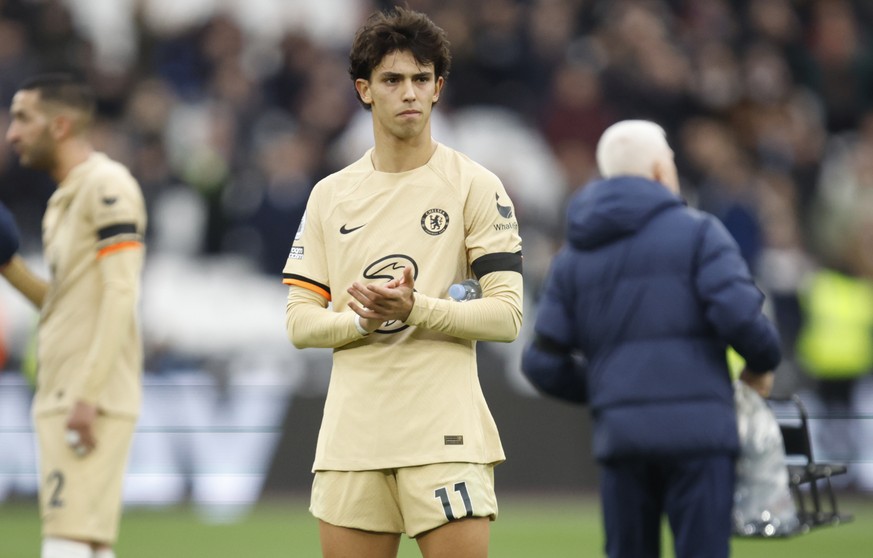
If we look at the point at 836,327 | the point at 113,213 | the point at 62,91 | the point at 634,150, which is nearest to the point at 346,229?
the point at 634,150

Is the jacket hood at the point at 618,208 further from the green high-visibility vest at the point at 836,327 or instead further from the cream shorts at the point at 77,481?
the green high-visibility vest at the point at 836,327

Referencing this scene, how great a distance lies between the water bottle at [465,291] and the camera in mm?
4758

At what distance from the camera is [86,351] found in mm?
5828

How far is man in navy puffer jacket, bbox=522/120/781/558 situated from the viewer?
16.4 ft

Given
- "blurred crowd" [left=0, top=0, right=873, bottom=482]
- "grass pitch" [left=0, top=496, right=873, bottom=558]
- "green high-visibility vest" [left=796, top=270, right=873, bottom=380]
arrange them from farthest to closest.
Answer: "blurred crowd" [left=0, top=0, right=873, bottom=482]
"green high-visibility vest" [left=796, top=270, right=873, bottom=380]
"grass pitch" [left=0, top=496, right=873, bottom=558]

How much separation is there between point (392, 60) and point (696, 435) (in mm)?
1611

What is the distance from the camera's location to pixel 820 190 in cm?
1393

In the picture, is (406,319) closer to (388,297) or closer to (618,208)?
(388,297)

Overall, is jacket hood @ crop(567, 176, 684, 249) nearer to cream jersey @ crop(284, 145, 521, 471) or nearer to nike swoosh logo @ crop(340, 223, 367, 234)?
cream jersey @ crop(284, 145, 521, 471)

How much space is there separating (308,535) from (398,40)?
6.37 meters

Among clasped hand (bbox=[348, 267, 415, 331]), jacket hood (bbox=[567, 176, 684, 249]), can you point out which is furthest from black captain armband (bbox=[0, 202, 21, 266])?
jacket hood (bbox=[567, 176, 684, 249])

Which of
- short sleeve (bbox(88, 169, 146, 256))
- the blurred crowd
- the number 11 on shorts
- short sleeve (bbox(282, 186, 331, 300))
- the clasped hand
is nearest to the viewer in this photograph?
the clasped hand

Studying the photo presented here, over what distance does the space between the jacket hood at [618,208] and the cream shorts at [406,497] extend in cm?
96

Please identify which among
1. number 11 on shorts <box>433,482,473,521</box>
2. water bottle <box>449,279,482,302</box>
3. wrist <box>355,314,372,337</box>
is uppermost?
water bottle <box>449,279,482,302</box>
